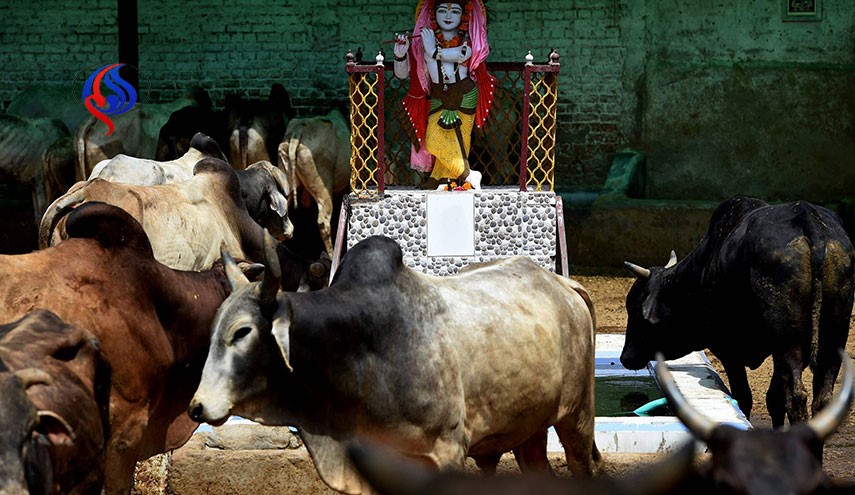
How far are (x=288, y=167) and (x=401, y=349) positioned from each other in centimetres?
806

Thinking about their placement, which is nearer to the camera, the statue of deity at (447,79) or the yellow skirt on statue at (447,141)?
the statue of deity at (447,79)

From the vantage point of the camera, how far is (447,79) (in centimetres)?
976

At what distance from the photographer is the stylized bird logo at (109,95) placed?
13.7m

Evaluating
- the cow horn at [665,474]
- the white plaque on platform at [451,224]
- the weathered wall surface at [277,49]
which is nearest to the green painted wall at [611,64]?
the weathered wall surface at [277,49]

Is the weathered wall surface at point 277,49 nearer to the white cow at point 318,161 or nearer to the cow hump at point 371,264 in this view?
the white cow at point 318,161

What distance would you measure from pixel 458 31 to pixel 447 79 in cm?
35

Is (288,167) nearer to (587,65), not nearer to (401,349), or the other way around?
(587,65)

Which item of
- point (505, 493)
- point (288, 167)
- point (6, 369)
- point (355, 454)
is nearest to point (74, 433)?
point (6, 369)

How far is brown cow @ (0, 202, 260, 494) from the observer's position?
5133mm

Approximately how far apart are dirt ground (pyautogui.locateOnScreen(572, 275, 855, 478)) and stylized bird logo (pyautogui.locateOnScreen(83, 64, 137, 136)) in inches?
192

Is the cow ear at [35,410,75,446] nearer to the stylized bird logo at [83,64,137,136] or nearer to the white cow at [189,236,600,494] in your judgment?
the white cow at [189,236,600,494]

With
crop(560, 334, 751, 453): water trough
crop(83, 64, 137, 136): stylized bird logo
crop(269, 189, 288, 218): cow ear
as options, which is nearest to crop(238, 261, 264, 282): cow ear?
crop(560, 334, 751, 453): water trough

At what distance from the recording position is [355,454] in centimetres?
252

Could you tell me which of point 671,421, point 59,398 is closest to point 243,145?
point 671,421
